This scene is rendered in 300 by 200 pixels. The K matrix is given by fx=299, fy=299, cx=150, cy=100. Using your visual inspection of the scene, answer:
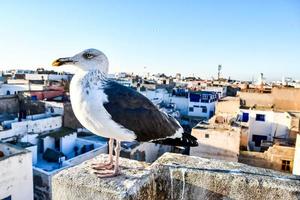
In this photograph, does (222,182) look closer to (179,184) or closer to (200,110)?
(179,184)

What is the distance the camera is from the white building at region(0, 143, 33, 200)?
1135 centimetres

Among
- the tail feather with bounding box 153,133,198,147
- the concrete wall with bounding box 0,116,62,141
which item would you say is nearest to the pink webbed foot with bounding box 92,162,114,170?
the tail feather with bounding box 153,133,198,147

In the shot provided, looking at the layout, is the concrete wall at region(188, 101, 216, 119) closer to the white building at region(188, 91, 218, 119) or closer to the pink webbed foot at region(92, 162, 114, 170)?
the white building at region(188, 91, 218, 119)

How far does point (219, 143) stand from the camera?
600 inches

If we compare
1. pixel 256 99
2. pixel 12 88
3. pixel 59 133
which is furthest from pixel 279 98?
pixel 12 88

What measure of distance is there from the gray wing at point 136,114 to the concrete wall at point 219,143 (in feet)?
40.2

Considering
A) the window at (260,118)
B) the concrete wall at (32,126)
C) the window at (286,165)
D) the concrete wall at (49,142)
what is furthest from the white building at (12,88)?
the window at (286,165)

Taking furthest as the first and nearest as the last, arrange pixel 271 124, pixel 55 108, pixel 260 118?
pixel 55 108
pixel 260 118
pixel 271 124

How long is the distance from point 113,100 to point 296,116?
18.5 metres

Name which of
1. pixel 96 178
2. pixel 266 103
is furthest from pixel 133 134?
pixel 266 103

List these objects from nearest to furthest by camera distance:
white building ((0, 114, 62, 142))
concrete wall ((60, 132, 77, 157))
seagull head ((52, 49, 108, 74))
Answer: seagull head ((52, 49, 108, 74))
white building ((0, 114, 62, 142))
concrete wall ((60, 132, 77, 157))

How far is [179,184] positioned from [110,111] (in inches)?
35.6

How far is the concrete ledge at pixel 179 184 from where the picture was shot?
2.25 meters

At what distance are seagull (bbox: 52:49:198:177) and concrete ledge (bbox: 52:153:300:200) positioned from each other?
214mm
